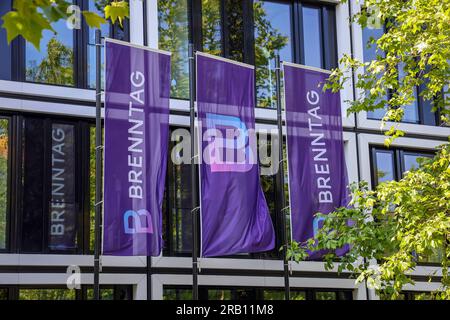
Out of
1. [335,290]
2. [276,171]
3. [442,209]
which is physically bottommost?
[335,290]

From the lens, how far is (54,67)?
16.7m

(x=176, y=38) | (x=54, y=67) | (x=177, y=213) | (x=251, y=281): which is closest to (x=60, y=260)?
(x=177, y=213)

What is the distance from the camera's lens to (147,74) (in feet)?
52.1

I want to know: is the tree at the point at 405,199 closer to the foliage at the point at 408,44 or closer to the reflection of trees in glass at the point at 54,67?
the foliage at the point at 408,44

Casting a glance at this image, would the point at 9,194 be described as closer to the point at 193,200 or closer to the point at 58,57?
the point at 58,57

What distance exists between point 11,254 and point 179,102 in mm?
4784

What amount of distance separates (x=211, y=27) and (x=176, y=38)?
3.05ft

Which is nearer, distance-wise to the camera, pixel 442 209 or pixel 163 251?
pixel 442 209

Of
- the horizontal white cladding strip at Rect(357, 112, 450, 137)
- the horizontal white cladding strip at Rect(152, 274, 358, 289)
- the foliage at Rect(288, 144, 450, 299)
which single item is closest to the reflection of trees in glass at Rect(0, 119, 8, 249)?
the horizontal white cladding strip at Rect(152, 274, 358, 289)

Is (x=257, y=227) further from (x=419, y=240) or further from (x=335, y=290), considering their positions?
(x=419, y=240)

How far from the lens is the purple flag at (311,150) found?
55.4 feet

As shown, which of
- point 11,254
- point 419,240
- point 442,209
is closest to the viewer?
point 419,240
